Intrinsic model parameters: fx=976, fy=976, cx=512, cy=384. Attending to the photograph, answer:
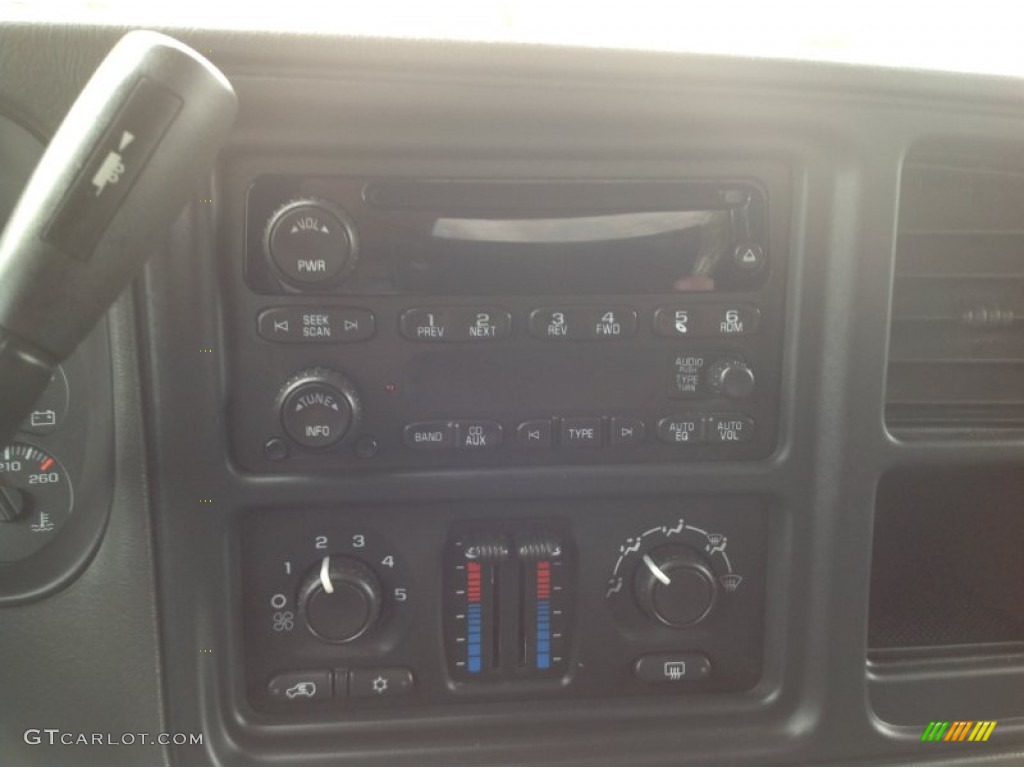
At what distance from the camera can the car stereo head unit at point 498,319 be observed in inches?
31.1

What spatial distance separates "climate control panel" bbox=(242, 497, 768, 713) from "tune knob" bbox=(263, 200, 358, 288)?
21cm

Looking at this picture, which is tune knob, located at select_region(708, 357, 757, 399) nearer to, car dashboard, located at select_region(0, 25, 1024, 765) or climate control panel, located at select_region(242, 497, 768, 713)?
car dashboard, located at select_region(0, 25, 1024, 765)

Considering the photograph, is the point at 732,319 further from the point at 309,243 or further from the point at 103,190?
the point at 103,190

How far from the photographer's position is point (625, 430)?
0.84 m

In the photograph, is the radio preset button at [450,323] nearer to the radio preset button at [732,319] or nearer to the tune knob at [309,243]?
the tune knob at [309,243]

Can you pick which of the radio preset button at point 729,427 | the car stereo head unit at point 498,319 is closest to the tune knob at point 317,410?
the car stereo head unit at point 498,319

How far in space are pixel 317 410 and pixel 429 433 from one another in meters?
0.09

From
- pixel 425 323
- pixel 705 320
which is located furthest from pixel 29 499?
pixel 705 320

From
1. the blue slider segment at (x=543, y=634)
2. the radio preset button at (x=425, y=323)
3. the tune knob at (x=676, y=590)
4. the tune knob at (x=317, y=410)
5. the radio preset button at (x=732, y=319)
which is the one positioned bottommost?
the blue slider segment at (x=543, y=634)

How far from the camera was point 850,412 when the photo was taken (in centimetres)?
85

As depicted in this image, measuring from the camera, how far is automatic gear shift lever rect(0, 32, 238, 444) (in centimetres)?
56

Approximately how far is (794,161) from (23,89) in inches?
24.2

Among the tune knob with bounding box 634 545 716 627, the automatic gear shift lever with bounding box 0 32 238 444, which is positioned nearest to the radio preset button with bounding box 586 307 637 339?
the tune knob with bounding box 634 545 716 627

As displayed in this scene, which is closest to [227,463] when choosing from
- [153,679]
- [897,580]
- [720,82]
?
[153,679]
